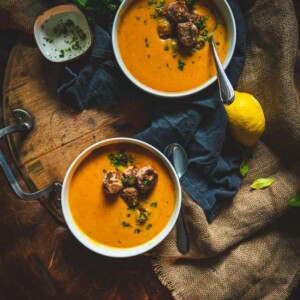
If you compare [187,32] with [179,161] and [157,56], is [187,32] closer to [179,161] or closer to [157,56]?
[157,56]

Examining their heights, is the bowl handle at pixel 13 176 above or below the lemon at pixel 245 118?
below

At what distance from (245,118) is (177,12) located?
0.70 m

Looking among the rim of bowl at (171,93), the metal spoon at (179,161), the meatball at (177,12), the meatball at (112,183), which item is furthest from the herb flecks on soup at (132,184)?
the meatball at (177,12)

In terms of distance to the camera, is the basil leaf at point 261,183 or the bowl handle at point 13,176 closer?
the bowl handle at point 13,176

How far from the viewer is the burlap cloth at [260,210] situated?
7.90 ft

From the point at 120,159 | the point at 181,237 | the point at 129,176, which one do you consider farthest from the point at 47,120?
the point at 181,237

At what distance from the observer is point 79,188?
2281 mm

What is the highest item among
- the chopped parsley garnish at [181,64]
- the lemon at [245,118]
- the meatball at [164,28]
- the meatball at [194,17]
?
the meatball at [194,17]

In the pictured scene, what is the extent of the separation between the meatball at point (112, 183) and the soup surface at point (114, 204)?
0.24 feet

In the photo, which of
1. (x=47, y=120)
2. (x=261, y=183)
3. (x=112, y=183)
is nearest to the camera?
(x=112, y=183)

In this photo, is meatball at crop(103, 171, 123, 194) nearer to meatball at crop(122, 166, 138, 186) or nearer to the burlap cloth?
meatball at crop(122, 166, 138, 186)

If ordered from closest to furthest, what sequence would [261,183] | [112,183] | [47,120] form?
[112,183]
[47,120]
[261,183]

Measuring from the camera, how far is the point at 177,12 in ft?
7.47

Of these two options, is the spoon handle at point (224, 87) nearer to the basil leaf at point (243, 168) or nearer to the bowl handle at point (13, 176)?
the basil leaf at point (243, 168)
